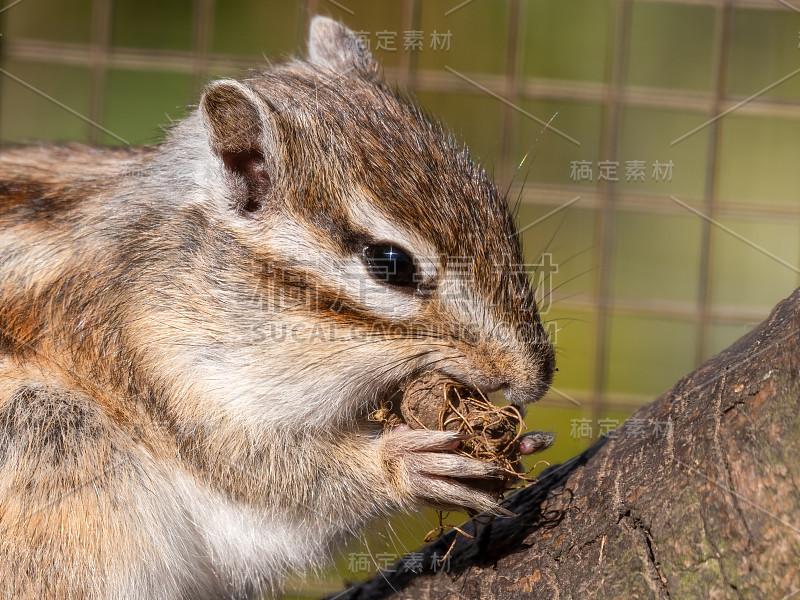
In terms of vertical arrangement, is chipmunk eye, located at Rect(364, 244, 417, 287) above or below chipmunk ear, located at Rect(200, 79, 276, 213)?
below

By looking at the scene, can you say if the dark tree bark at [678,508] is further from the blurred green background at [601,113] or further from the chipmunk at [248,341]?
the blurred green background at [601,113]

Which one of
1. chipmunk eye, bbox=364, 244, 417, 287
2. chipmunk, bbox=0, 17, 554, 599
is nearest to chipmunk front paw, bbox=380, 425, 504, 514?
chipmunk, bbox=0, 17, 554, 599

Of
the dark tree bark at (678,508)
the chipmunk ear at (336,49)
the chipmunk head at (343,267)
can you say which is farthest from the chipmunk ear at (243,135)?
the dark tree bark at (678,508)

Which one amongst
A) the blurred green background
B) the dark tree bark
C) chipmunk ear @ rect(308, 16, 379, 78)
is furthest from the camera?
the blurred green background

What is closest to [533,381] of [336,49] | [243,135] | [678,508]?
[678,508]

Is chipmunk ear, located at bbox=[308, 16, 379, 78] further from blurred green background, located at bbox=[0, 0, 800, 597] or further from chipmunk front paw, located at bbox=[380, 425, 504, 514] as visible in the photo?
blurred green background, located at bbox=[0, 0, 800, 597]

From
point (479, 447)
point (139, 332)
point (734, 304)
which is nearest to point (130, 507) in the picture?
point (139, 332)
